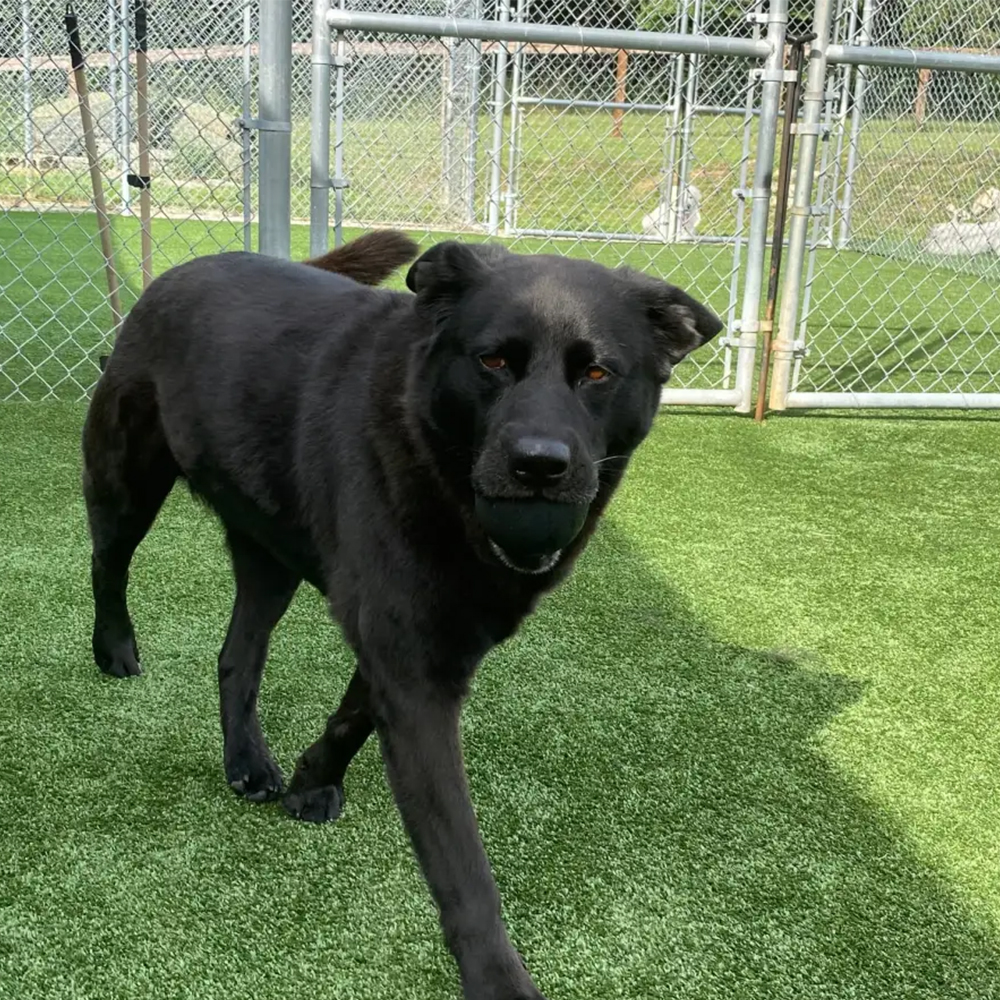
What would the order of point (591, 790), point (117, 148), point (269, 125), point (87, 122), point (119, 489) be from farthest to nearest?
point (117, 148)
point (87, 122)
point (269, 125)
point (119, 489)
point (591, 790)

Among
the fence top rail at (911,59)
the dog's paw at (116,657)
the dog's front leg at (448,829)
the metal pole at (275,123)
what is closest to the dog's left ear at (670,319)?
the dog's front leg at (448,829)

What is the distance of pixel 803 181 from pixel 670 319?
3.40 metres

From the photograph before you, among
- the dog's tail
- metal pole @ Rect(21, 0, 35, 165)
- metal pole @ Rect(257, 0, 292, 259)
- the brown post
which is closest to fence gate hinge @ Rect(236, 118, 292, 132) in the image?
metal pole @ Rect(257, 0, 292, 259)

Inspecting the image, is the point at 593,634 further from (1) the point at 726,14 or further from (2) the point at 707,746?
(1) the point at 726,14

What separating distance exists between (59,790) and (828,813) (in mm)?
1468

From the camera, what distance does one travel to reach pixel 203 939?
1.70 meters

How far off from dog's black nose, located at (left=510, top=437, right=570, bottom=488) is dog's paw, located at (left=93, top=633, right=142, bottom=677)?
1390 millimetres

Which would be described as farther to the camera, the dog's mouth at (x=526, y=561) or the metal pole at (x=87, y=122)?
the metal pole at (x=87, y=122)

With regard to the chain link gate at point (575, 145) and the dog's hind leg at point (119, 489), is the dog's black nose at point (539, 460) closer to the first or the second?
the dog's hind leg at point (119, 489)

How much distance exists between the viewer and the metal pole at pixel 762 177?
4.77 m

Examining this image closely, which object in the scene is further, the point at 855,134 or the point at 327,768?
the point at 855,134

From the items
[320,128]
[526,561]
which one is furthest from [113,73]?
[526,561]

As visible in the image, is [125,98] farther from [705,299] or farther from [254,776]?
[254,776]

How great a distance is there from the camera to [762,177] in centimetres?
496
